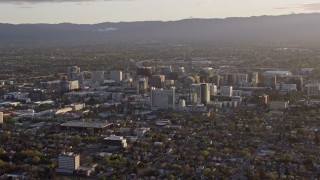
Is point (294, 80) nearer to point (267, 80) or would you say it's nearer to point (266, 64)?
point (267, 80)

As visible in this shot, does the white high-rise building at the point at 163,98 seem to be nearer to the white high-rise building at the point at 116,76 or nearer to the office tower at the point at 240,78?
the office tower at the point at 240,78

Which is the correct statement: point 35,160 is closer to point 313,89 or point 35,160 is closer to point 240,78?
point 313,89

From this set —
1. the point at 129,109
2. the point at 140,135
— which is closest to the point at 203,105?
the point at 129,109

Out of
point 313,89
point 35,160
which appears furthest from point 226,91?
point 35,160

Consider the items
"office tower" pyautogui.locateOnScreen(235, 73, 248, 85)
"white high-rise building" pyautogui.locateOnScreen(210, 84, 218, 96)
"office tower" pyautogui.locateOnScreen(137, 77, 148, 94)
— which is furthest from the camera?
"office tower" pyautogui.locateOnScreen(235, 73, 248, 85)

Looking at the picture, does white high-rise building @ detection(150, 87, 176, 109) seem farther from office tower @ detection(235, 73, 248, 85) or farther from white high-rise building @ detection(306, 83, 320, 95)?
office tower @ detection(235, 73, 248, 85)

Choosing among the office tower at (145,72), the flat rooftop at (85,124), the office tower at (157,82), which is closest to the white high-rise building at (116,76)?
the office tower at (145,72)

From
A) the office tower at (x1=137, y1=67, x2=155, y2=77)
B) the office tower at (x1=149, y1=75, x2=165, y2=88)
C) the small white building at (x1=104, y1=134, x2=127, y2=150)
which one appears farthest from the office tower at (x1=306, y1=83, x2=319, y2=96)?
the small white building at (x1=104, y1=134, x2=127, y2=150)
